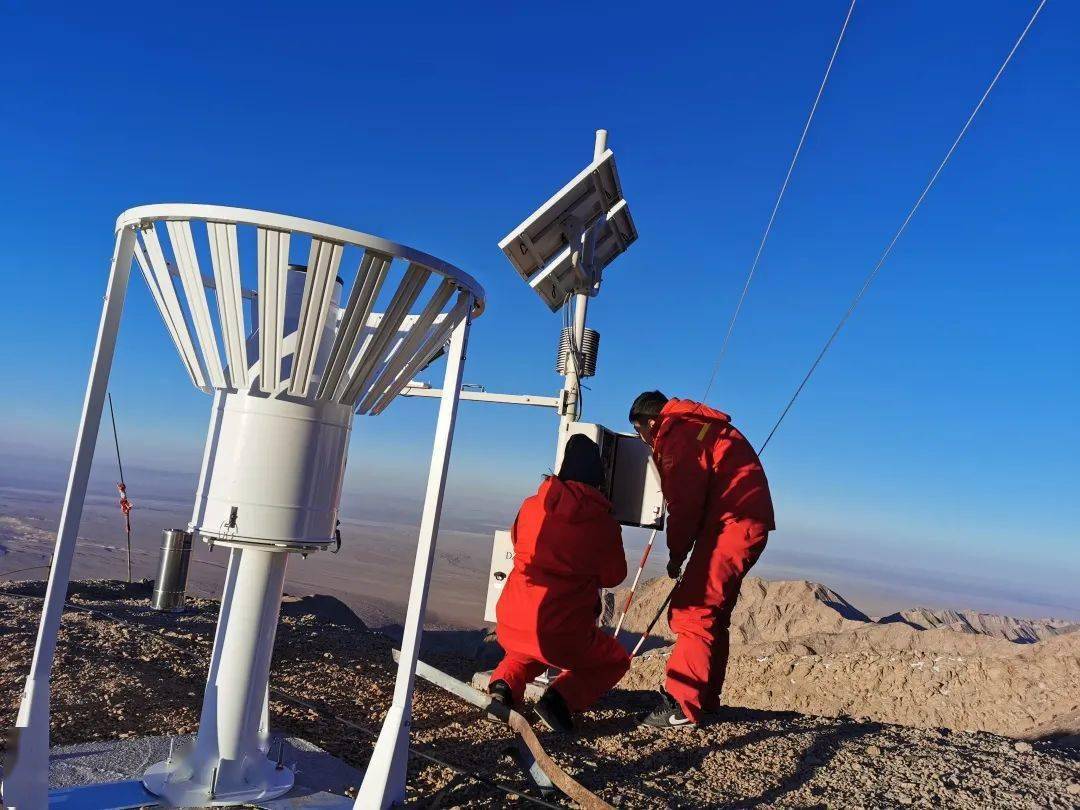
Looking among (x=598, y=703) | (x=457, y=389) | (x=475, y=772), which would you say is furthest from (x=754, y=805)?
(x=457, y=389)

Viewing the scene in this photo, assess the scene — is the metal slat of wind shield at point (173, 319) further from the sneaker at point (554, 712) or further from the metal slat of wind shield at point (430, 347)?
the sneaker at point (554, 712)

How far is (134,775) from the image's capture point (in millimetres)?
3438

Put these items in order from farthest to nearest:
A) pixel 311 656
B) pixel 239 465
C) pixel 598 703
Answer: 1. pixel 311 656
2. pixel 598 703
3. pixel 239 465

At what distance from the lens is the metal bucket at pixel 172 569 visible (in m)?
4.49

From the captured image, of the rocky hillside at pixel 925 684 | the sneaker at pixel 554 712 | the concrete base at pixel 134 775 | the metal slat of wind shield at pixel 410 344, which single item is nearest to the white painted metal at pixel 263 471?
the metal slat of wind shield at pixel 410 344

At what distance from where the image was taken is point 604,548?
4.76 meters

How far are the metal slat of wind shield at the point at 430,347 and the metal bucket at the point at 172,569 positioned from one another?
1681 mm

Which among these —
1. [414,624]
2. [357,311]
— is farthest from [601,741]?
[357,311]

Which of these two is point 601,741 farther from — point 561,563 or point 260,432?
point 260,432

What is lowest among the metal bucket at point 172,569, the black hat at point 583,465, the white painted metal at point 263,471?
the metal bucket at point 172,569

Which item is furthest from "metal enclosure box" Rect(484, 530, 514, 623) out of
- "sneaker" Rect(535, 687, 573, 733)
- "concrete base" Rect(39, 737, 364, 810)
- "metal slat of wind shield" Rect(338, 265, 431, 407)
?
"metal slat of wind shield" Rect(338, 265, 431, 407)

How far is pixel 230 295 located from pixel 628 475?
156 inches

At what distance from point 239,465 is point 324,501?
0.41m

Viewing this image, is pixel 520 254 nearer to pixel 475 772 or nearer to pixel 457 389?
pixel 457 389
